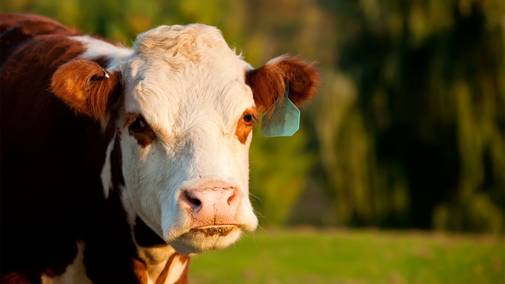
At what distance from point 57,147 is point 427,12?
12557mm

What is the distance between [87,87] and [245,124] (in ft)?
2.61

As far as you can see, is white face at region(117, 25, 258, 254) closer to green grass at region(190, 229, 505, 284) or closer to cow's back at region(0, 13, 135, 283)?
cow's back at region(0, 13, 135, 283)

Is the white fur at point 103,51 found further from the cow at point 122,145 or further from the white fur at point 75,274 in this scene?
the white fur at point 75,274

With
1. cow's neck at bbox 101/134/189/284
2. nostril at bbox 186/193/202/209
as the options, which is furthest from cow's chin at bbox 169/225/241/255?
cow's neck at bbox 101/134/189/284

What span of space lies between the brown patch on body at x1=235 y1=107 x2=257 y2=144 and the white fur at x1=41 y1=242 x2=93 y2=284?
1.05 meters

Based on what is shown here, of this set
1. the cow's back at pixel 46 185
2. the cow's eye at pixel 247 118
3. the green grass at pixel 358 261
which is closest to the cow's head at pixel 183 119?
the cow's eye at pixel 247 118

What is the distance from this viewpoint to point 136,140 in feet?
9.68

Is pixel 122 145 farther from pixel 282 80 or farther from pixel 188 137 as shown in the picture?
pixel 282 80

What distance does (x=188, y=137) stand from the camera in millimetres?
2771

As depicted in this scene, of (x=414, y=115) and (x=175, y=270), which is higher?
(x=175, y=270)

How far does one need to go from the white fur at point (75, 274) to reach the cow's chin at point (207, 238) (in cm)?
75

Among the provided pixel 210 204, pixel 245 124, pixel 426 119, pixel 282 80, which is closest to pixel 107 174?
pixel 245 124

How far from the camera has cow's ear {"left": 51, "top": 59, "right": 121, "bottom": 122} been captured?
2.90m

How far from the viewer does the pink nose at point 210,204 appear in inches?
99.6
